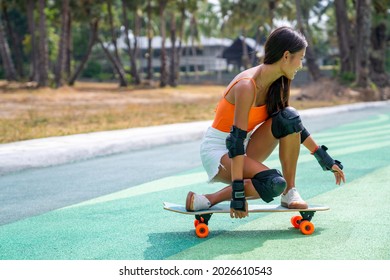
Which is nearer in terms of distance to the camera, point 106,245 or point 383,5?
point 106,245

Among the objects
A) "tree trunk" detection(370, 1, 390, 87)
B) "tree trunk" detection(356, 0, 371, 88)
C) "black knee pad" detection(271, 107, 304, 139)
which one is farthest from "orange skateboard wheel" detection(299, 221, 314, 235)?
"tree trunk" detection(370, 1, 390, 87)

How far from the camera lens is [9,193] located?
24.4 feet

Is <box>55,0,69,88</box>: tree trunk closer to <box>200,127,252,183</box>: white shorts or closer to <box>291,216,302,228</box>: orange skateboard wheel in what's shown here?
<box>200,127,252,183</box>: white shorts

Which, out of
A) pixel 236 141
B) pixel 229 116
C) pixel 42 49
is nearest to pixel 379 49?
pixel 42 49

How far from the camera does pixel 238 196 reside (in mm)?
4574

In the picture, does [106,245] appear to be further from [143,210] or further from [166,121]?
[166,121]

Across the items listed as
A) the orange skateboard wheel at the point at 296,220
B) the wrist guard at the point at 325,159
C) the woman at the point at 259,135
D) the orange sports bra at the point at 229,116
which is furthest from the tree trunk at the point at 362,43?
the orange skateboard wheel at the point at 296,220

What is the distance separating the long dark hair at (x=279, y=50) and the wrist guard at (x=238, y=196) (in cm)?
70

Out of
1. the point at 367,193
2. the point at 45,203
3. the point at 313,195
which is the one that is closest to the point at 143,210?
the point at 45,203

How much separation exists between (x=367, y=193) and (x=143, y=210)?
2162mm

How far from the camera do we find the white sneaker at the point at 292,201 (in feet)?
16.0

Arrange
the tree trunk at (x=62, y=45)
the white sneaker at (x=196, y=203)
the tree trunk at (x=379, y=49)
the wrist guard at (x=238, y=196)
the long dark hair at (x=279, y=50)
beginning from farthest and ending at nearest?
the tree trunk at (x=62, y=45) < the tree trunk at (x=379, y=49) < the white sneaker at (x=196, y=203) < the long dark hair at (x=279, y=50) < the wrist guard at (x=238, y=196)

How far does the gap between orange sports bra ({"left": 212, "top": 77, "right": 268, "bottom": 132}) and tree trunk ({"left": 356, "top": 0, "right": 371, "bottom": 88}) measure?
2484cm

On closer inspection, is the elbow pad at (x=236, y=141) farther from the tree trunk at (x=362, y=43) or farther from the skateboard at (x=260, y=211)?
the tree trunk at (x=362, y=43)
